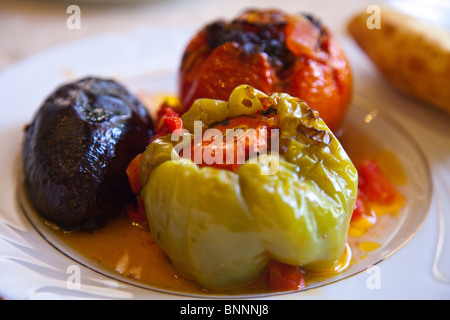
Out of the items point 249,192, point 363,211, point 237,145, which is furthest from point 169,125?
point 363,211

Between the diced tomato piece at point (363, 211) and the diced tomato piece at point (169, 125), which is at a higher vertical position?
the diced tomato piece at point (169, 125)

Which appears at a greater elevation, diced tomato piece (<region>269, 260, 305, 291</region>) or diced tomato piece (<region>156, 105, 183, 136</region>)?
diced tomato piece (<region>156, 105, 183, 136</region>)

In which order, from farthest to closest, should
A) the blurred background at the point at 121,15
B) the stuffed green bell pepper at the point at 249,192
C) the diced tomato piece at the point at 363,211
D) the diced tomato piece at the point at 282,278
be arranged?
the blurred background at the point at 121,15, the diced tomato piece at the point at 363,211, the diced tomato piece at the point at 282,278, the stuffed green bell pepper at the point at 249,192

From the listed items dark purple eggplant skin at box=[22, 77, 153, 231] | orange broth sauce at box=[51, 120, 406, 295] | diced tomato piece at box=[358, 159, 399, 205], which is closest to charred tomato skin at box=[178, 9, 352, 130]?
diced tomato piece at box=[358, 159, 399, 205]

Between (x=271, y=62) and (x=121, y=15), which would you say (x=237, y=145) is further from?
(x=121, y=15)

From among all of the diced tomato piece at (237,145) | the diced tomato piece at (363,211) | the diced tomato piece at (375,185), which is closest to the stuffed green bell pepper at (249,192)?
the diced tomato piece at (237,145)

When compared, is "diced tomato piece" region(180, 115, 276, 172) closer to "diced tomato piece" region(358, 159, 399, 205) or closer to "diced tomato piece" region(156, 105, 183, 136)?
"diced tomato piece" region(156, 105, 183, 136)

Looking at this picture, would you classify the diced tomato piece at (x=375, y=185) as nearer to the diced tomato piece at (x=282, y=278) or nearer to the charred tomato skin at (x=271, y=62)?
the charred tomato skin at (x=271, y=62)
